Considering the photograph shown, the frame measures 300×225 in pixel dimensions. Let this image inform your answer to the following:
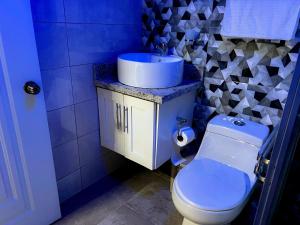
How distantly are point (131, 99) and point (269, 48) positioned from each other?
2.86ft

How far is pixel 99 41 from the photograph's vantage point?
1495 millimetres

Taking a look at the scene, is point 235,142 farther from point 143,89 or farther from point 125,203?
point 125,203

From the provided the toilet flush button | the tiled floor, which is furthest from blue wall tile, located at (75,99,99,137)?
the toilet flush button

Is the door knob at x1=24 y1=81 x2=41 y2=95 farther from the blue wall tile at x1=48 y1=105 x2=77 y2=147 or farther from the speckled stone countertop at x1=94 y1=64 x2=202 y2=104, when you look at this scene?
the speckled stone countertop at x1=94 y1=64 x2=202 y2=104

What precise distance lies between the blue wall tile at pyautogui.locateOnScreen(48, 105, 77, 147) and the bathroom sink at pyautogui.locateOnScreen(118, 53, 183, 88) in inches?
16.4

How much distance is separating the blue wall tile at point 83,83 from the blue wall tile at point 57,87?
0.12ft

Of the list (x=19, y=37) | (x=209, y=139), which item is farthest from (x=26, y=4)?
(x=209, y=139)

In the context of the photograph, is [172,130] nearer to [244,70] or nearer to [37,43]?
[244,70]

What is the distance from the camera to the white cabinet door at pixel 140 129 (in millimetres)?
1363

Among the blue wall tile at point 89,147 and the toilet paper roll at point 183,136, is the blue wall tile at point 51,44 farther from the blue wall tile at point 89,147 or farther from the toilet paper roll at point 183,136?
the toilet paper roll at point 183,136

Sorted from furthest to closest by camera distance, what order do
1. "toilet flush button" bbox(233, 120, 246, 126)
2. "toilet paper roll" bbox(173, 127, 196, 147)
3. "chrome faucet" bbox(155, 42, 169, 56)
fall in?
"chrome faucet" bbox(155, 42, 169, 56) → "toilet paper roll" bbox(173, 127, 196, 147) → "toilet flush button" bbox(233, 120, 246, 126)

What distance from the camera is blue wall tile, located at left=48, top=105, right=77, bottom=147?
4.58 feet

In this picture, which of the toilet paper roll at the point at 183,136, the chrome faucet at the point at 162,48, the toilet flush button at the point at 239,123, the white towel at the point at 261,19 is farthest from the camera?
the chrome faucet at the point at 162,48

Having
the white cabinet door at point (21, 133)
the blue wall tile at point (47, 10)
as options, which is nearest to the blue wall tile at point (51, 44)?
the blue wall tile at point (47, 10)
